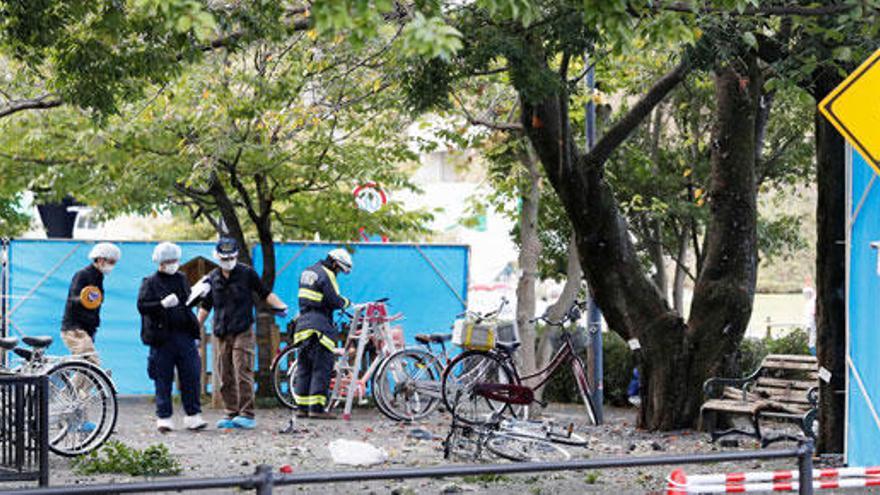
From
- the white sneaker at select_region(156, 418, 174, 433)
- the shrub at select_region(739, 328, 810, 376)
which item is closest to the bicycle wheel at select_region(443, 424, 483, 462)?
the white sneaker at select_region(156, 418, 174, 433)

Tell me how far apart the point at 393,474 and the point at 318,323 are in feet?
33.4

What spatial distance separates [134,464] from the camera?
37.6ft

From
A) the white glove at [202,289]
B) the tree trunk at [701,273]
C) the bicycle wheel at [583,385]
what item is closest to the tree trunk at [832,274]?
the tree trunk at [701,273]

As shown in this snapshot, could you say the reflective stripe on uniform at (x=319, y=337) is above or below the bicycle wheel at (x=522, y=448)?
above

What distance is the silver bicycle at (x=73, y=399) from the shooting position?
12.7 m

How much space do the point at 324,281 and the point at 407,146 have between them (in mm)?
4770

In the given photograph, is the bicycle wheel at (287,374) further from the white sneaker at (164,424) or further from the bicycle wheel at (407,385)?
the white sneaker at (164,424)

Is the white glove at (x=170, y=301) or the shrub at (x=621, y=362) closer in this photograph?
the white glove at (x=170, y=301)

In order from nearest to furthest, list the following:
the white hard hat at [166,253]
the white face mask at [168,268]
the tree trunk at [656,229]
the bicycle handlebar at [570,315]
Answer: the white hard hat at [166,253] < the white face mask at [168,268] < the bicycle handlebar at [570,315] < the tree trunk at [656,229]

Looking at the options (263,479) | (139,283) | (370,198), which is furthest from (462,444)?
(370,198)

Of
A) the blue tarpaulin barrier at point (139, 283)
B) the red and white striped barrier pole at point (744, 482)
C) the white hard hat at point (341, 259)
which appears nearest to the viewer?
the red and white striped barrier pole at point (744, 482)

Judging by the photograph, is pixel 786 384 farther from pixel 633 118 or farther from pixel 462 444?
pixel 462 444

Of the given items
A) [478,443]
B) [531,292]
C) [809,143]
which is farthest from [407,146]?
[478,443]

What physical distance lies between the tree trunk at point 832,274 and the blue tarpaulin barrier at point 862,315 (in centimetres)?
43
